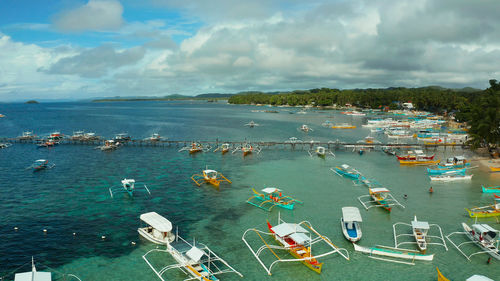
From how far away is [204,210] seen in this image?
36906 mm

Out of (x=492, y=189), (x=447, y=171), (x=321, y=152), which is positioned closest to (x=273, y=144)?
(x=321, y=152)

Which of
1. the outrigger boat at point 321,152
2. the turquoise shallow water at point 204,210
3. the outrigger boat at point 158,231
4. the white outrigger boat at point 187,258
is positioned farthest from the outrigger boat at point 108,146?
the white outrigger boat at point 187,258

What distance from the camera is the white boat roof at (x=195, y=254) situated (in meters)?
22.6

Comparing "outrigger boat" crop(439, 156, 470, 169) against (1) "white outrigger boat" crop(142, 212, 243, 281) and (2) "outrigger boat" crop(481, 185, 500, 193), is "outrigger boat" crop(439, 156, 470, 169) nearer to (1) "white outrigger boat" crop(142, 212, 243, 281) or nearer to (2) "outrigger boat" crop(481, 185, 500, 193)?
(2) "outrigger boat" crop(481, 185, 500, 193)

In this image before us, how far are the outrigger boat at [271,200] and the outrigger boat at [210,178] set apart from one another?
8.08 metres

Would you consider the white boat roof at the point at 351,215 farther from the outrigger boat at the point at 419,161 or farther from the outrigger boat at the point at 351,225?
the outrigger boat at the point at 419,161

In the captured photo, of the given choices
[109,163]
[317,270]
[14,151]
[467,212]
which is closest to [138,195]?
[109,163]

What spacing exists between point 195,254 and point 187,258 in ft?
5.28

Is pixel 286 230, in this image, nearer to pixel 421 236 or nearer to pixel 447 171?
pixel 421 236

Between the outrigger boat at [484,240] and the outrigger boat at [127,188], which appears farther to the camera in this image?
the outrigger boat at [127,188]

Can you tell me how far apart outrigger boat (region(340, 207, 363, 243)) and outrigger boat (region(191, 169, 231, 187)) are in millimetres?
21889

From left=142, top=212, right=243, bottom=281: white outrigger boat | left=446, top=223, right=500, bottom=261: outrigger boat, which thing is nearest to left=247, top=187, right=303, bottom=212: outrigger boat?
left=142, top=212, right=243, bottom=281: white outrigger boat

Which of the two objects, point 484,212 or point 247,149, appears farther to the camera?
point 247,149

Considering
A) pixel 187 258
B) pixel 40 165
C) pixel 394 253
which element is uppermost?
pixel 40 165
